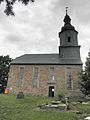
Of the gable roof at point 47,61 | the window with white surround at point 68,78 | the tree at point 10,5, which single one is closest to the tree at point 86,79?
the window with white surround at point 68,78

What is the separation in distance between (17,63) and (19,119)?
68.6 feet

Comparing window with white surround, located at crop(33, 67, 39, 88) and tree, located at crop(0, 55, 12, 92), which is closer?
window with white surround, located at crop(33, 67, 39, 88)

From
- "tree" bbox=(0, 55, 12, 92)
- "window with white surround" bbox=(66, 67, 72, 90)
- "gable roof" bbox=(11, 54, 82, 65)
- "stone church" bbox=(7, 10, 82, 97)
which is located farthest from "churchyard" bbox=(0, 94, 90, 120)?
"tree" bbox=(0, 55, 12, 92)

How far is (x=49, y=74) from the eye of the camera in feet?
88.2

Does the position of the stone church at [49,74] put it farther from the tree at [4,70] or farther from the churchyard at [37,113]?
the tree at [4,70]

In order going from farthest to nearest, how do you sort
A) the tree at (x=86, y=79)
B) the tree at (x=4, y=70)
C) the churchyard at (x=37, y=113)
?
the tree at (x=4, y=70), the tree at (x=86, y=79), the churchyard at (x=37, y=113)

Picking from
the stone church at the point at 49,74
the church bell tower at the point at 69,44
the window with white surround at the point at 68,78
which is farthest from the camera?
the church bell tower at the point at 69,44

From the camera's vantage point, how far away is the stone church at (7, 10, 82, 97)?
2586 cm

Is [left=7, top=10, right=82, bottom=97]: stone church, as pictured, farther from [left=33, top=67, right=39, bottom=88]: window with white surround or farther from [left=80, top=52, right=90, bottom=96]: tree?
[left=80, top=52, right=90, bottom=96]: tree

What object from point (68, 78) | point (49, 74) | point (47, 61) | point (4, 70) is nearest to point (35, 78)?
point (49, 74)

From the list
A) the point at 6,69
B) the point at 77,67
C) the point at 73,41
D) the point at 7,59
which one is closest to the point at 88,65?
the point at 77,67

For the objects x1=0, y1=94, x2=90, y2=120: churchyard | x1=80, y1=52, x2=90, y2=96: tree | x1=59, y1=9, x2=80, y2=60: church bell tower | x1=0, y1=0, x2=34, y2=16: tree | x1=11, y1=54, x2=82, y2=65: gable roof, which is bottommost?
x1=0, y1=94, x2=90, y2=120: churchyard

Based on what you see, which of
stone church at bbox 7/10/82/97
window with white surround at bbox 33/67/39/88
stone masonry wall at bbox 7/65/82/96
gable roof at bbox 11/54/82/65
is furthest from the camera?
gable roof at bbox 11/54/82/65

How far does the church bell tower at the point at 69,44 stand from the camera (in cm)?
2896
